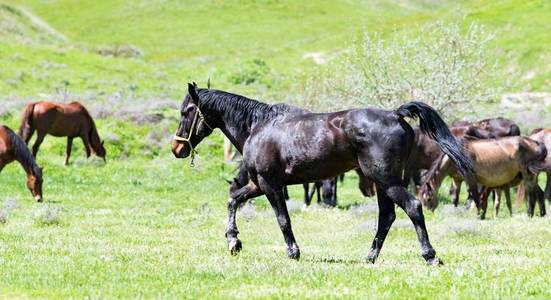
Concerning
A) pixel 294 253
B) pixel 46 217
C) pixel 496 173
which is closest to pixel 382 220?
pixel 294 253

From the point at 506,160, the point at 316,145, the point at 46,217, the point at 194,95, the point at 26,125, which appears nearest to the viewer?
the point at 316,145

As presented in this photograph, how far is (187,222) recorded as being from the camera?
49.2 ft

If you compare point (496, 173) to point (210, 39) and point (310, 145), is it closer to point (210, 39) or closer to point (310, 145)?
point (310, 145)

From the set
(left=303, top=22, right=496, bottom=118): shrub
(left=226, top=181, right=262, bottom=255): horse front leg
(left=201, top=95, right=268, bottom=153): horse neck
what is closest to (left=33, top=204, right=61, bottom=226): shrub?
(left=201, top=95, right=268, bottom=153): horse neck

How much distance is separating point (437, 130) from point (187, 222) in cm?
712

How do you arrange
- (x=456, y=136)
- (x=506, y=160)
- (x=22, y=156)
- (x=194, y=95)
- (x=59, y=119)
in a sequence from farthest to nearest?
(x=59, y=119), (x=456, y=136), (x=22, y=156), (x=506, y=160), (x=194, y=95)

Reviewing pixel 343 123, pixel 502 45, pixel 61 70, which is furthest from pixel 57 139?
pixel 502 45

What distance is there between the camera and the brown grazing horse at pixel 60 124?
25281mm

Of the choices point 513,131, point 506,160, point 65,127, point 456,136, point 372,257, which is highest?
point 372,257

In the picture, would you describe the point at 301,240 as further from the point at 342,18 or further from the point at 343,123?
the point at 342,18

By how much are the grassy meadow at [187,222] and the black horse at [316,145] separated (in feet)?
2.22

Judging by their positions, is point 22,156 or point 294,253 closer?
point 294,253

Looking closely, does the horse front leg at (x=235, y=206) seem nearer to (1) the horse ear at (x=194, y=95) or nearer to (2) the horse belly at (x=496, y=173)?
(1) the horse ear at (x=194, y=95)

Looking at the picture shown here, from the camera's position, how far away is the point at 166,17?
3529 inches
